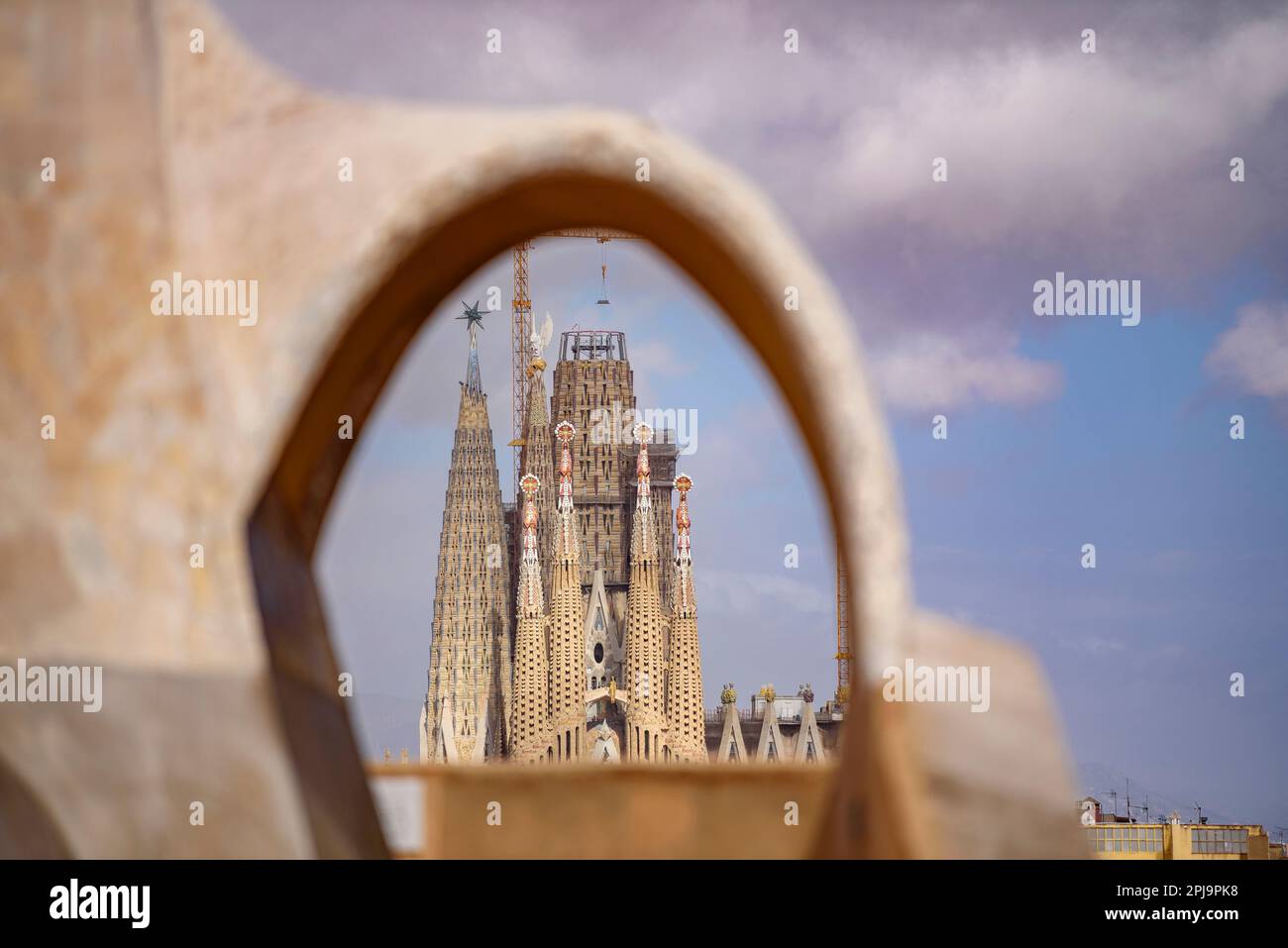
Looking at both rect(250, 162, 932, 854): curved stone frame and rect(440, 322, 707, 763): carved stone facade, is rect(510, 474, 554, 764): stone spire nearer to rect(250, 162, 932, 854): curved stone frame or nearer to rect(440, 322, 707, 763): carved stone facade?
rect(440, 322, 707, 763): carved stone facade

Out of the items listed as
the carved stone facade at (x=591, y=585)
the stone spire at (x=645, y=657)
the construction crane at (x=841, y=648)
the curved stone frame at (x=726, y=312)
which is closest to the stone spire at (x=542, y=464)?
the carved stone facade at (x=591, y=585)

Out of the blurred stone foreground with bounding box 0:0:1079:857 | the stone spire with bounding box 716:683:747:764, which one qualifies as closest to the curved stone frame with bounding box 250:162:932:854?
the blurred stone foreground with bounding box 0:0:1079:857

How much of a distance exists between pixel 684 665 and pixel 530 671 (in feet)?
20.4

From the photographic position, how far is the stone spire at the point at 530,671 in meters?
57.1

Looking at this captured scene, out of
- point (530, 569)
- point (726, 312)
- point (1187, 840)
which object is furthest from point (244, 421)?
point (530, 569)

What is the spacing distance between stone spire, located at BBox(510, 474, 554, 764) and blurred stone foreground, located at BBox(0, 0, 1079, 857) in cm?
5141

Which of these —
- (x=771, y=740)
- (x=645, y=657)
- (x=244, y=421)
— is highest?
(x=244, y=421)

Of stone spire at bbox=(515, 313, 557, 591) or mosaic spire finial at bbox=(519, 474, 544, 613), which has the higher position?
stone spire at bbox=(515, 313, 557, 591)

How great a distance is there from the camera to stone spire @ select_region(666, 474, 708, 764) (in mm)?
57531

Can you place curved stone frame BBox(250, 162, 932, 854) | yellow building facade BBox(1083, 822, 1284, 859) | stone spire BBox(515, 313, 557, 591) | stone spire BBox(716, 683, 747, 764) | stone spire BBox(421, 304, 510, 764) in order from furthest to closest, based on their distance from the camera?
stone spire BBox(515, 313, 557, 591), stone spire BBox(421, 304, 510, 764), stone spire BBox(716, 683, 747, 764), yellow building facade BBox(1083, 822, 1284, 859), curved stone frame BBox(250, 162, 932, 854)

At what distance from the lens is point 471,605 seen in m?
66.9

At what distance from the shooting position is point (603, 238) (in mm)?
58531

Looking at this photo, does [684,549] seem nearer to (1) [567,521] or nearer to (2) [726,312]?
(1) [567,521]
